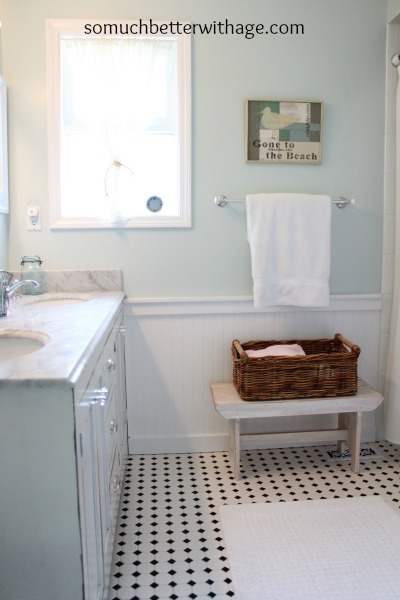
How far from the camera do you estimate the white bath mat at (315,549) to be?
1666 mm

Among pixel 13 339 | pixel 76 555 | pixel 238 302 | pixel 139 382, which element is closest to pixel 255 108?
pixel 238 302

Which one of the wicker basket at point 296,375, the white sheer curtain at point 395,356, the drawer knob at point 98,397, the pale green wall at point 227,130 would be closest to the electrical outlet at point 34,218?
the pale green wall at point 227,130

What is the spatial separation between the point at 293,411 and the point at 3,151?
1769mm

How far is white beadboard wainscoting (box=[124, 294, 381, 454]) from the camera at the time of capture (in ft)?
8.57

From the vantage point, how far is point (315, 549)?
1868mm

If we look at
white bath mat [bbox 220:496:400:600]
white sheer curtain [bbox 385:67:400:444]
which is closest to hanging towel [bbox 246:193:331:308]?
white sheer curtain [bbox 385:67:400:444]

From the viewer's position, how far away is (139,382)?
2.64 meters

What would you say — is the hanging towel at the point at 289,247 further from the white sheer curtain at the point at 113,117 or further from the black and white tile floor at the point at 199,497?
the black and white tile floor at the point at 199,497

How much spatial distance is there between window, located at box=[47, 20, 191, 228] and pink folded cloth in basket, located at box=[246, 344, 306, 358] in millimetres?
710

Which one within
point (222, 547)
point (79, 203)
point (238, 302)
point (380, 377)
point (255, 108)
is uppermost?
point (255, 108)

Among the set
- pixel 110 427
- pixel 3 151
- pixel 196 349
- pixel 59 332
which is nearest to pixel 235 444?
pixel 196 349

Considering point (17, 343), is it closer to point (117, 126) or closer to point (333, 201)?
point (117, 126)

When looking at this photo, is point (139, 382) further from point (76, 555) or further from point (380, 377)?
point (76, 555)

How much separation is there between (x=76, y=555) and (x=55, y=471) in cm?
19
